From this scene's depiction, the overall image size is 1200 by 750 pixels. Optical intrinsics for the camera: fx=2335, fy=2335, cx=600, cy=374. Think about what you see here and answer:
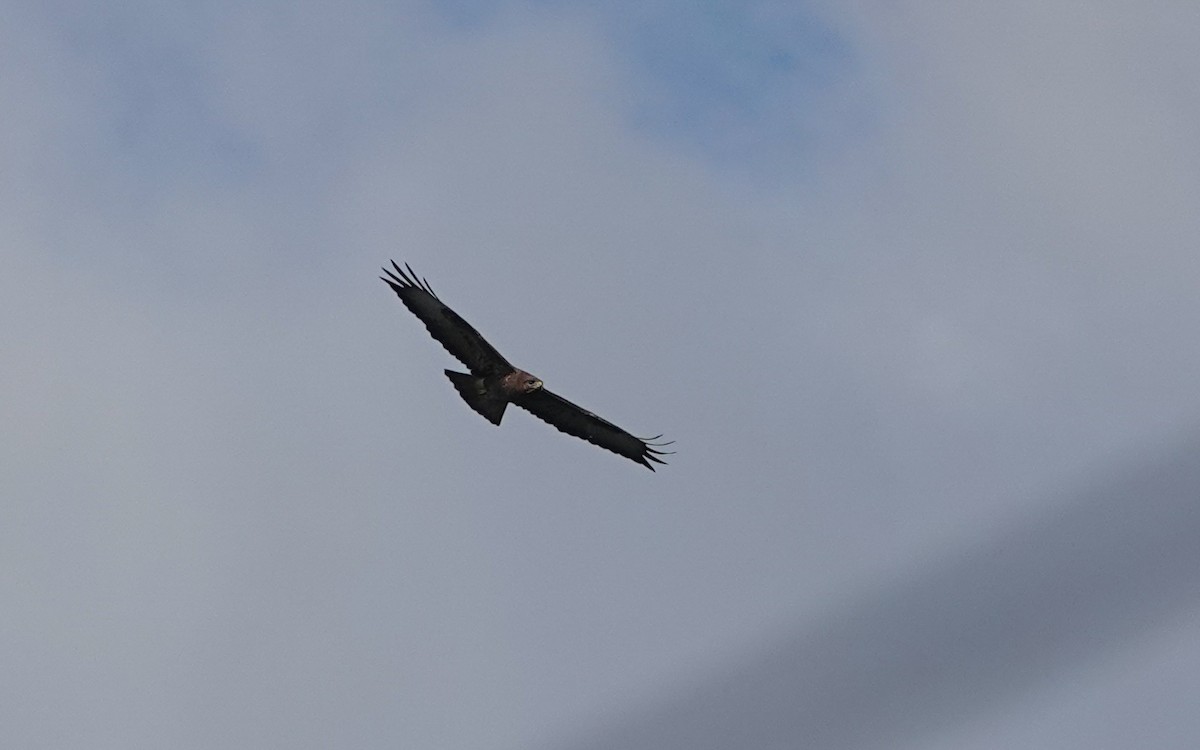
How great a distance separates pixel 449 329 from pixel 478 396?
1.49 m

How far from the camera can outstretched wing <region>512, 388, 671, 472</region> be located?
45.1 meters

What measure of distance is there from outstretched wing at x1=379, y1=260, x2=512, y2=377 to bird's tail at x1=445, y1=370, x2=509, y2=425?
0.21m

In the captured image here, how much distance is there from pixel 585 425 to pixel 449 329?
3929 mm

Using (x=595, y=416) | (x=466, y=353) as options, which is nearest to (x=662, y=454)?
(x=595, y=416)

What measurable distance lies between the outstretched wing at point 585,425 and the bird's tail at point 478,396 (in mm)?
436

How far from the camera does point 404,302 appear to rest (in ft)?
144

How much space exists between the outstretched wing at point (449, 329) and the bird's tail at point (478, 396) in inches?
8.4

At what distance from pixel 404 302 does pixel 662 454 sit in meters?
6.20

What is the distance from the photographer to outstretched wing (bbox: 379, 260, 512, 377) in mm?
43469

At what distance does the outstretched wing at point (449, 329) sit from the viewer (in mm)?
43469

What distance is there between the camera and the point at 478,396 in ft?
145

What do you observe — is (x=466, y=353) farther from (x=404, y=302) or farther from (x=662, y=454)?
(x=662, y=454)

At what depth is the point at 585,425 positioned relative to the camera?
46031mm

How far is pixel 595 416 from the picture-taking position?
45469mm
